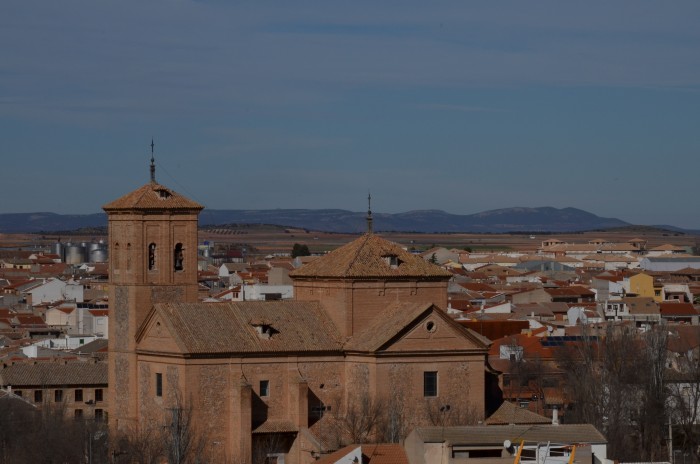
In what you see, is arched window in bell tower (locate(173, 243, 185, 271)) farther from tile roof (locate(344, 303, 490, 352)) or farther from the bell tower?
tile roof (locate(344, 303, 490, 352))

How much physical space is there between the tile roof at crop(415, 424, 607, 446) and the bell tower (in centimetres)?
1426

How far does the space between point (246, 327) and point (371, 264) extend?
4643mm

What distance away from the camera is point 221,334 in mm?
58656

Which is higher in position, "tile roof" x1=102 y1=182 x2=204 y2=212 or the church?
"tile roof" x1=102 y1=182 x2=204 y2=212

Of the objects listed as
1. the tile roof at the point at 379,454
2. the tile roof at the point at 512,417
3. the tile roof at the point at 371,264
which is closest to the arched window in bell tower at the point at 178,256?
the tile roof at the point at 371,264

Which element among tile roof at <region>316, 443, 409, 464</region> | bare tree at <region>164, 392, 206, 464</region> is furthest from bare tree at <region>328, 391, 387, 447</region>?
tile roof at <region>316, 443, 409, 464</region>

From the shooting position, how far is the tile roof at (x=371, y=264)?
60719 millimetres

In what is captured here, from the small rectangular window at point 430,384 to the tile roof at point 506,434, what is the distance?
24.9ft

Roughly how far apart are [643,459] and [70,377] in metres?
28.3

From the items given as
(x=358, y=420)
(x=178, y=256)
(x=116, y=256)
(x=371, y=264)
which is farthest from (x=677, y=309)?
(x=358, y=420)

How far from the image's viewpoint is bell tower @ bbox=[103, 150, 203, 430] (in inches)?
2425

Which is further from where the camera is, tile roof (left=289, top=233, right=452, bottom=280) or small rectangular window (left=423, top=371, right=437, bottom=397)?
tile roof (left=289, top=233, right=452, bottom=280)

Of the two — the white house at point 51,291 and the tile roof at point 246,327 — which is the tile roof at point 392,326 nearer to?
the tile roof at point 246,327

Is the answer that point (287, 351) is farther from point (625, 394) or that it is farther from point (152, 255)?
point (625, 394)
